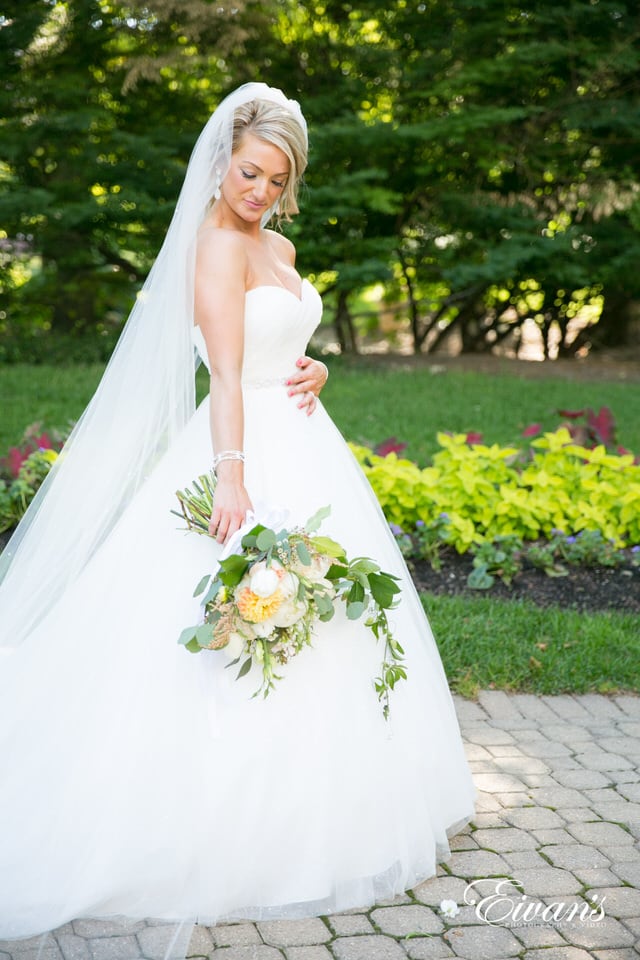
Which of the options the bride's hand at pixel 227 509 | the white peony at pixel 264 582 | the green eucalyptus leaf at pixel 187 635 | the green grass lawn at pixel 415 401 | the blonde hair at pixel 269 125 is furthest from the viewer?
the green grass lawn at pixel 415 401

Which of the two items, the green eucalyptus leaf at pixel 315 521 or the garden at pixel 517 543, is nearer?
the green eucalyptus leaf at pixel 315 521

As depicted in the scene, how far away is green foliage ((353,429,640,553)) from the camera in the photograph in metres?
5.41

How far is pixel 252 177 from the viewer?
112 inches

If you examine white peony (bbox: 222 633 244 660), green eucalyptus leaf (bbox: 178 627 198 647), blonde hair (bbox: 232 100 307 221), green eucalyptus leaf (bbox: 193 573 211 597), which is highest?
blonde hair (bbox: 232 100 307 221)

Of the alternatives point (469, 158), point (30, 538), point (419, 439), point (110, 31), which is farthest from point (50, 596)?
point (469, 158)

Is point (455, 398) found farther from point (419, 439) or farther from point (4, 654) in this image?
point (4, 654)

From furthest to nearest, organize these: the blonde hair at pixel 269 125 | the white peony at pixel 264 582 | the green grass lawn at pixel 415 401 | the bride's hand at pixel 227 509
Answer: the green grass lawn at pixel 415 401 < the blonde hair at pixel 269 125 < the bride's hand at pixel 227 509 < the white peony at pixel 264 582

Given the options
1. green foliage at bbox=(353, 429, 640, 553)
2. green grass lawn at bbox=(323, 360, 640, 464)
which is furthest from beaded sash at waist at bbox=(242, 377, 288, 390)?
green grass lawn at bbox=(323, 360, 640, 464)

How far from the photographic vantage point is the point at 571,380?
36.3 feet

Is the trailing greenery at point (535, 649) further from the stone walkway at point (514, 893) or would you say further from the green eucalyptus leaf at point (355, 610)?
the green eucalyptus leaf at point (355, 610)

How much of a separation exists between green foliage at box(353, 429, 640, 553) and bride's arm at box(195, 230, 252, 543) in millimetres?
2781

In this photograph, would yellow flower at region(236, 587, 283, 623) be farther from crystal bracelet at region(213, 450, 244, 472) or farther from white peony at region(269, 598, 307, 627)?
crystal bracelet at region(213, 450, 244, 472)

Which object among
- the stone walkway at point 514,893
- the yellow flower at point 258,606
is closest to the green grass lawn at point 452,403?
the stone walkway at point 514,893

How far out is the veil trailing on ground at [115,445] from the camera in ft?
9.73
